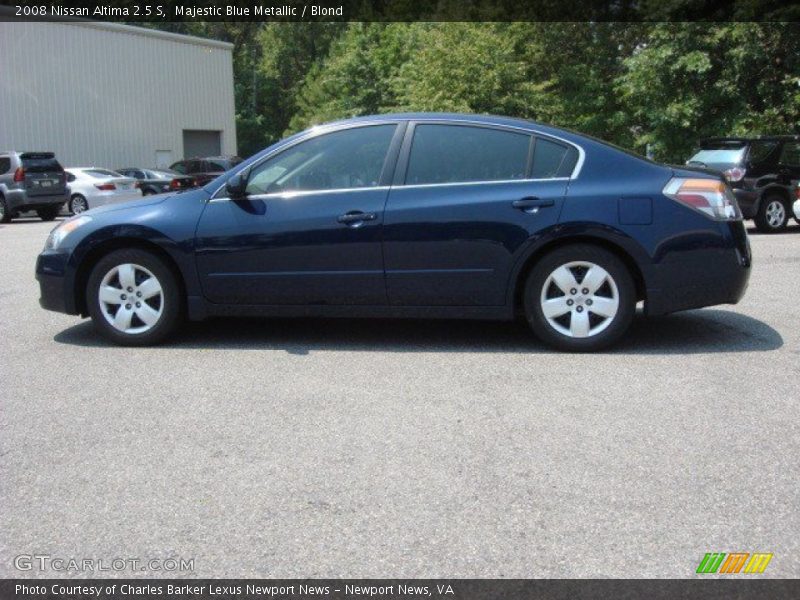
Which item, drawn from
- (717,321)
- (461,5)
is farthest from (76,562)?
(461,5)

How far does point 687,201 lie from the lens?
5.83 metres

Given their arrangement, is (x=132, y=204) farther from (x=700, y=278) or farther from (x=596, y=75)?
(x=596, y=75)

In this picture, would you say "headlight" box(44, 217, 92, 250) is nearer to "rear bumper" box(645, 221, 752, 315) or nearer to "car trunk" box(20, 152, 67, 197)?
"rear bumper" box(645, 221, 752, 315)

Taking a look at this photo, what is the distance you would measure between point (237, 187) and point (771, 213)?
11221 mm

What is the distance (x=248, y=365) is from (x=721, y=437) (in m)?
2.95

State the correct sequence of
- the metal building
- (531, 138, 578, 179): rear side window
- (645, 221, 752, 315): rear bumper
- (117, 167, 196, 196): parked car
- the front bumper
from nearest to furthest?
(645, 221, 752, 315): rear bumper
(531, 138, 578, 179): rear side window
the front bumper
(117, 167, 196, 196): parked car
the metal building

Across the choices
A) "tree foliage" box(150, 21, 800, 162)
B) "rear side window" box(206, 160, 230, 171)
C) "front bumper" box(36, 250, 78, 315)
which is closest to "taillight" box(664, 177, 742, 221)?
"front bumper" box(36, 250, 78, 315)

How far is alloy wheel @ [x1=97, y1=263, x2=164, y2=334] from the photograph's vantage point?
626 cm

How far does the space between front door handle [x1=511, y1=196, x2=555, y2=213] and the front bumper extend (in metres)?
3.19

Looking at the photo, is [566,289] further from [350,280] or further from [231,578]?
[231,578]

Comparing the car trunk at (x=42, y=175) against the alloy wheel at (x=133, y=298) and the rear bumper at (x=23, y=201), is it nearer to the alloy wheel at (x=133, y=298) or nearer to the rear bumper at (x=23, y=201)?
the rear bumper at (x=23, y=201)

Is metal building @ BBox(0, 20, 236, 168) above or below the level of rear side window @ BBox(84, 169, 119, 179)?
above

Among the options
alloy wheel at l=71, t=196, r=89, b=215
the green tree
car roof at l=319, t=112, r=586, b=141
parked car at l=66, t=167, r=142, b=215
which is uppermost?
the green tree

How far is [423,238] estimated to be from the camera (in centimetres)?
593
